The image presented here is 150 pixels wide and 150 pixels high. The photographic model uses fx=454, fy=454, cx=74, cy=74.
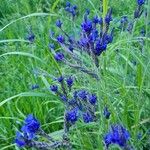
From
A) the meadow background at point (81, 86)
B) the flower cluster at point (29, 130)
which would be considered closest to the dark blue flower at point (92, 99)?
the meadow background at point (81, 86)

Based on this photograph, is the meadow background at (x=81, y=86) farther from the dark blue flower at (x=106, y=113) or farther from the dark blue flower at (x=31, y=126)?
the dark blue flower at (x=31, y=126)

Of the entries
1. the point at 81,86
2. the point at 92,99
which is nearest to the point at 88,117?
the point at 92,99

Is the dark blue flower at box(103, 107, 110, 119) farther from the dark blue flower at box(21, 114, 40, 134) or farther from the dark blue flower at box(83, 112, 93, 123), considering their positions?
the dark blue flower at box(21, 114, 40, 134)

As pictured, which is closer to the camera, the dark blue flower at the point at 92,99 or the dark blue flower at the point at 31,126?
the dark blue flower at the point at 31,126

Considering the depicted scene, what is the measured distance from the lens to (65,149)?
1.75m

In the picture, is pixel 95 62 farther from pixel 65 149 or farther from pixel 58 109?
pixel 58 109

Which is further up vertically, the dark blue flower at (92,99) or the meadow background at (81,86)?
the dark blue flower at (92,99)

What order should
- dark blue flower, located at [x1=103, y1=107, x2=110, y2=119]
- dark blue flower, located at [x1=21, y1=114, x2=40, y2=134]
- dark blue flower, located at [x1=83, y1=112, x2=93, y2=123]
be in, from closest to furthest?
dark blue flower, located at [x1=21, y1=114, x2=40, y2=134]
dark blue flower, located at [x1=103, y1=107, x2=110, y2=119]
dark blue flower, located at [x1=83, y1=112, x2=93, y2=123]

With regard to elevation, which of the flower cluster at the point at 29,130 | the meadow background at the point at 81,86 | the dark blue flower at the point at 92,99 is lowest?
the meadow background at the point at 81,86

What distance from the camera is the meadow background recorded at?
210cm

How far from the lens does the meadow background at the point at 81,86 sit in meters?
2.10

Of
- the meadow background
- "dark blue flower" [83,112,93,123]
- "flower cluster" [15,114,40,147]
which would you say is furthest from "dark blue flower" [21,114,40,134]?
"dark blue flower" [83,112,93,123]

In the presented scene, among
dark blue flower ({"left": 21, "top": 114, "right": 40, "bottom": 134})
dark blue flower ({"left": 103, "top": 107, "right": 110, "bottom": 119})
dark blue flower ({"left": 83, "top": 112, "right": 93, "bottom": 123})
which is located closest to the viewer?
dark blue flower ({"left": 21, "top": 114, "right": 40, "bottom": 134})

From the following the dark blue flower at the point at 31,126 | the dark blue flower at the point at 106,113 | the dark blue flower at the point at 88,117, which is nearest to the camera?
the dark blue flower at the point at 31,126
